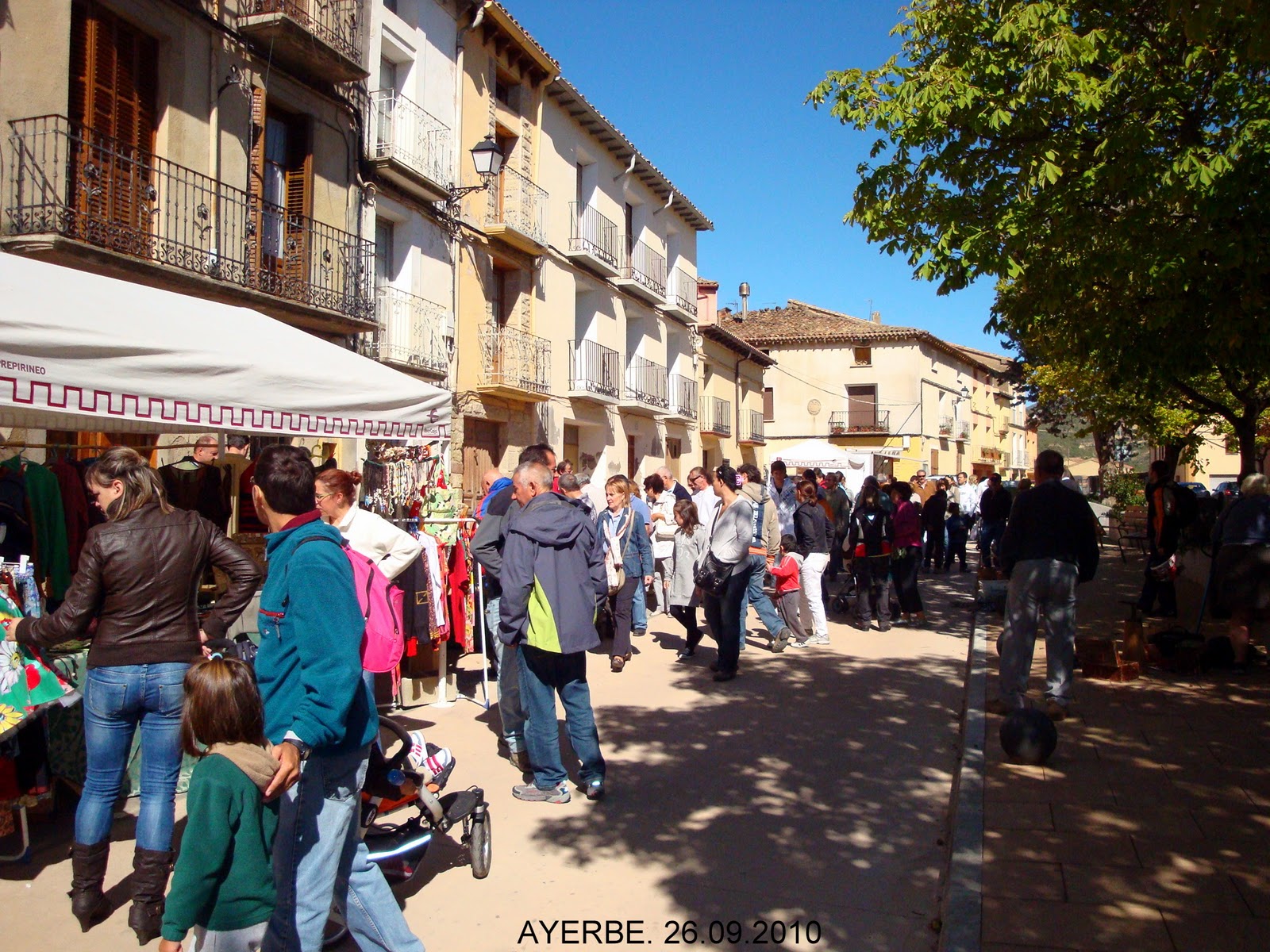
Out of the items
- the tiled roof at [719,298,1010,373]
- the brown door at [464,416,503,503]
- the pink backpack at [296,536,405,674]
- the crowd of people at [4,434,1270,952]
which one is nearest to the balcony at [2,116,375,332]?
the brown door at [464,416,503,503]

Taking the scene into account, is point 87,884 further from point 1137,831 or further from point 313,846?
point 1137,831

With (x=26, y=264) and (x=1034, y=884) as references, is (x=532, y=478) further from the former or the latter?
(x=1034, y=884)

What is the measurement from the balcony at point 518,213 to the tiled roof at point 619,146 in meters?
2.34

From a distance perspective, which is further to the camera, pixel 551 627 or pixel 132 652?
pixel 551 627

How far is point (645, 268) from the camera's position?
25.3 m

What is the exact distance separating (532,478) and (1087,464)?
234ft

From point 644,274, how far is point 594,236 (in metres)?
3.21

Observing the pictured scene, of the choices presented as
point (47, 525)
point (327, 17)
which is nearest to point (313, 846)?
point (47, 525)

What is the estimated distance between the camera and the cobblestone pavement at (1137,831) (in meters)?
3.70

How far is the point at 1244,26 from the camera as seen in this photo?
658 centimetres

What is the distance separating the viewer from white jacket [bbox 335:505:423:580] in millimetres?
5719

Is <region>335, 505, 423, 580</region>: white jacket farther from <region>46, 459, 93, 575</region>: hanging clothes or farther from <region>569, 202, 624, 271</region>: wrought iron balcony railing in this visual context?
<region>569, 202, 624, 271</region>: wrought iron balcony railing

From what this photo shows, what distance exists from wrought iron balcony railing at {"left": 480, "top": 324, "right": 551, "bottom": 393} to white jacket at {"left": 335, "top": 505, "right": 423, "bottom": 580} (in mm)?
11735

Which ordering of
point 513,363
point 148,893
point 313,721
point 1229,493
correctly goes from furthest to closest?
point 513,363, point 1229,493, point 148,893, point 313,721
